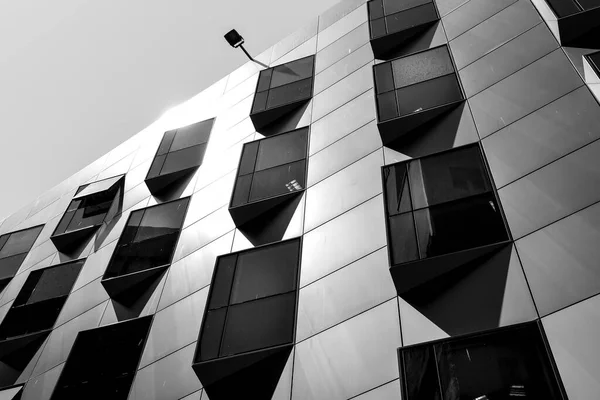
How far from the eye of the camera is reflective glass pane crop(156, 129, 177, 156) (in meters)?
24.2

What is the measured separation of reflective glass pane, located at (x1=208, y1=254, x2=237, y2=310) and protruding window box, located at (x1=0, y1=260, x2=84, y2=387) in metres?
8.95

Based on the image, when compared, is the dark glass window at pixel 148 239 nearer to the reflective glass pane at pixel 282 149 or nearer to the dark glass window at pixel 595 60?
the reflective glass pane at pixel 282 149

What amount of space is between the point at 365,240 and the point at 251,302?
3297mm

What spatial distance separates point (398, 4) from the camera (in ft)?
70.3

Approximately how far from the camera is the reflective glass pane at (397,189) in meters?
11.7

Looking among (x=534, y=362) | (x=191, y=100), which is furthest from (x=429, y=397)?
(x=191, y=100)

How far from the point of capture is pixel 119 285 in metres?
17.3

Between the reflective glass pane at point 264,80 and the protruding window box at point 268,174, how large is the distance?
488cm

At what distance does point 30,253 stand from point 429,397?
23.8 m

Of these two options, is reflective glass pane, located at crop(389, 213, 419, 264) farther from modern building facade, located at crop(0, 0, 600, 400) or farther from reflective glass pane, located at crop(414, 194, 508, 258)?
reflective glass pane, located at crop(414, 194, 508, 258)

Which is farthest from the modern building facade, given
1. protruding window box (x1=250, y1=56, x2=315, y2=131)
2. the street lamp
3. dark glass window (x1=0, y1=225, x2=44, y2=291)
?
the street lamp

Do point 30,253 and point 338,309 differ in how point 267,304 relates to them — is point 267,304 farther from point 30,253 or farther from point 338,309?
point 30,253

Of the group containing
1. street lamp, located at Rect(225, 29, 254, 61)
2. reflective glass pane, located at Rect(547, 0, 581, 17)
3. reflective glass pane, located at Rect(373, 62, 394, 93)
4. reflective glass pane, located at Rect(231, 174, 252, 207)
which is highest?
street lamp, located at Rect(225, 29, 254, 61)

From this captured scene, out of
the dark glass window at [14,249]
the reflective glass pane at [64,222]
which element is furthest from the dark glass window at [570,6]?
the dark glass window at [14,249]
